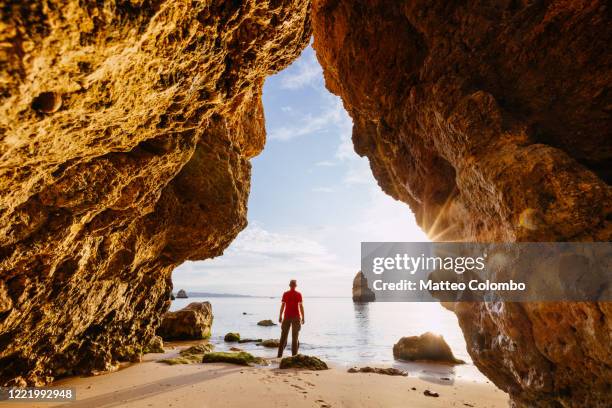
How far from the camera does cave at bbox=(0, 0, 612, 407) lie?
2670 millimetres

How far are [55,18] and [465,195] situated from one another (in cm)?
763

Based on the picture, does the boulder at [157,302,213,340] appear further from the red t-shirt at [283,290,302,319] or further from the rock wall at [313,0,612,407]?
the rock wall at [313,0,612,407]

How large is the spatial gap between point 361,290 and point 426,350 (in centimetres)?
7084

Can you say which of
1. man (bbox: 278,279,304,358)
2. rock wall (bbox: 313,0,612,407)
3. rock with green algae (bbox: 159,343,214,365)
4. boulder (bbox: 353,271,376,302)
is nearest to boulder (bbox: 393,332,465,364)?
rock wall (bbox: 313,0,612,407)

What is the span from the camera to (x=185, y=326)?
17547mm

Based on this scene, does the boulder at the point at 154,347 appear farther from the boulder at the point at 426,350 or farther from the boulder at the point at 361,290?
the boulder at the point at 361,290

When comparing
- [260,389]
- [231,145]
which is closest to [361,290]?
[231,145]

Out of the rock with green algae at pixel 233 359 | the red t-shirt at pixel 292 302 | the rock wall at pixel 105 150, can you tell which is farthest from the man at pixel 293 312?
the rock wall at pixel 105 150

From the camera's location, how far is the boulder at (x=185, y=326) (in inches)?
682

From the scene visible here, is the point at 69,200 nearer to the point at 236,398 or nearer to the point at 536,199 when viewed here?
the point at 236,398

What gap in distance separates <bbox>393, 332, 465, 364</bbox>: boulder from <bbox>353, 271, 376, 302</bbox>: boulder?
64.9m

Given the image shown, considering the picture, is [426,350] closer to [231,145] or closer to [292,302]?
[292,302]

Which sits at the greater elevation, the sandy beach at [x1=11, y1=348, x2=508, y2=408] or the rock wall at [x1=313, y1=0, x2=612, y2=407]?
the rock wall at [x1=313, y1=0, x2=612, y2=407]

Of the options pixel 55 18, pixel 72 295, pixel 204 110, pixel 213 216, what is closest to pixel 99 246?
pixel 72 295
